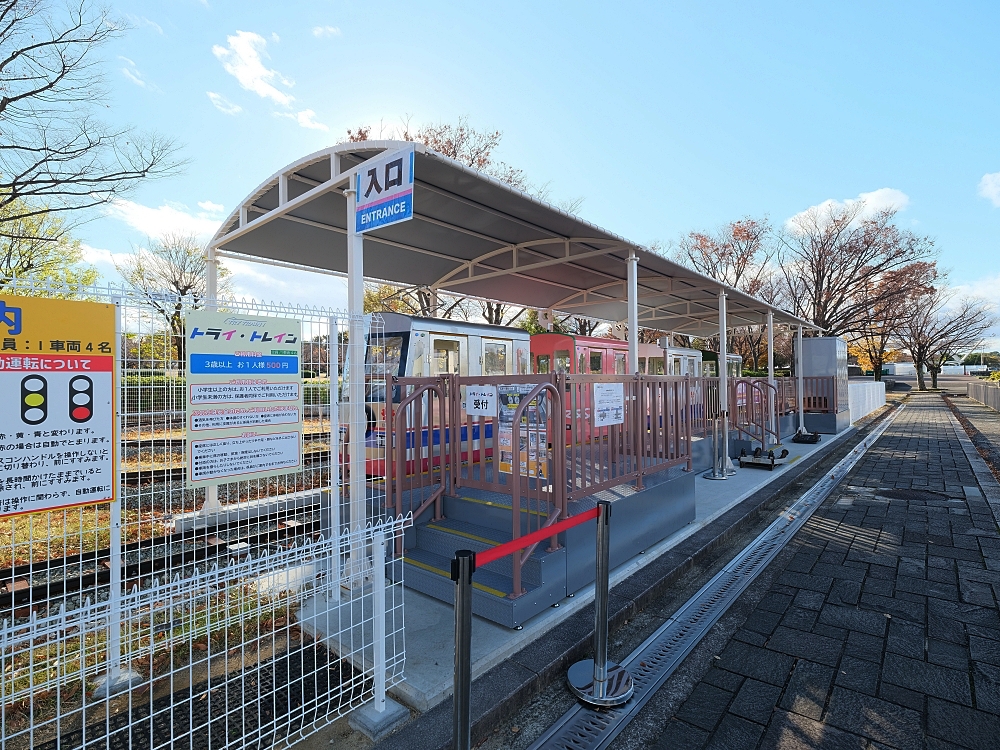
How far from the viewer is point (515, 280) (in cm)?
938

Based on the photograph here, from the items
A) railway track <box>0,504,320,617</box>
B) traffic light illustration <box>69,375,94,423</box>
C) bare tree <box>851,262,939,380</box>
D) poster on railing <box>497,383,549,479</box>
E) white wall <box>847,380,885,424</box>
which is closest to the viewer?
traffic light illustration <box>69,375,94,423</box>

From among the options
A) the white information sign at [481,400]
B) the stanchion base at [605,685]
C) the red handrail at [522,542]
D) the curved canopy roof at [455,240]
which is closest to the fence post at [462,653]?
the red handrail at [522,542]

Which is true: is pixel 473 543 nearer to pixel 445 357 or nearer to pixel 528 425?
pixel 528 425

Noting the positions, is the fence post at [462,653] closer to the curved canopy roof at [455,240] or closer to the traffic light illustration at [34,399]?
the traffic light illustration at [34,399]

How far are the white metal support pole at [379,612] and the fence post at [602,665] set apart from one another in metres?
1.13

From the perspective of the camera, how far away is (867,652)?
338cm

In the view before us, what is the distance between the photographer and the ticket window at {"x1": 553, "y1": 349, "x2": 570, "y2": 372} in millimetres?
10250

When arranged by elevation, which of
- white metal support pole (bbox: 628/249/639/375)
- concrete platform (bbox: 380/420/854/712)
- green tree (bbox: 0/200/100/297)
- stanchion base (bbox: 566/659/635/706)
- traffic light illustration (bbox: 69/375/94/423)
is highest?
green tree (bbox: 0/200/100/297)

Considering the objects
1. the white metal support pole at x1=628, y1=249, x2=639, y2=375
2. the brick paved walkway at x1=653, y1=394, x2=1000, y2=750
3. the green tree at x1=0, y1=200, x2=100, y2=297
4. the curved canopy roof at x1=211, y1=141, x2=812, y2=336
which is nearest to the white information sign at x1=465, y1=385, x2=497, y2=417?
the curved canopy roof at x1=211, y1=141, x2=812, y2=336

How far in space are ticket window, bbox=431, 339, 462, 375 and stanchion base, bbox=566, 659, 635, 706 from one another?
15.5ft

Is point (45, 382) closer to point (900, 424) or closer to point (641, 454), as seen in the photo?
point (641, 454)

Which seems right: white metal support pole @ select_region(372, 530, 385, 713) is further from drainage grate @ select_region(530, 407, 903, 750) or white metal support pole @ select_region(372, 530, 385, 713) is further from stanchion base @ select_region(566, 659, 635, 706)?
stanchion base @ select_region(566, 659, 635, 706)

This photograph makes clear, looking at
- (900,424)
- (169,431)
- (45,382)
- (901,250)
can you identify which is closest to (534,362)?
(169,431)

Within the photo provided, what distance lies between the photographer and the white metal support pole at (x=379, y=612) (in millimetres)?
2615
